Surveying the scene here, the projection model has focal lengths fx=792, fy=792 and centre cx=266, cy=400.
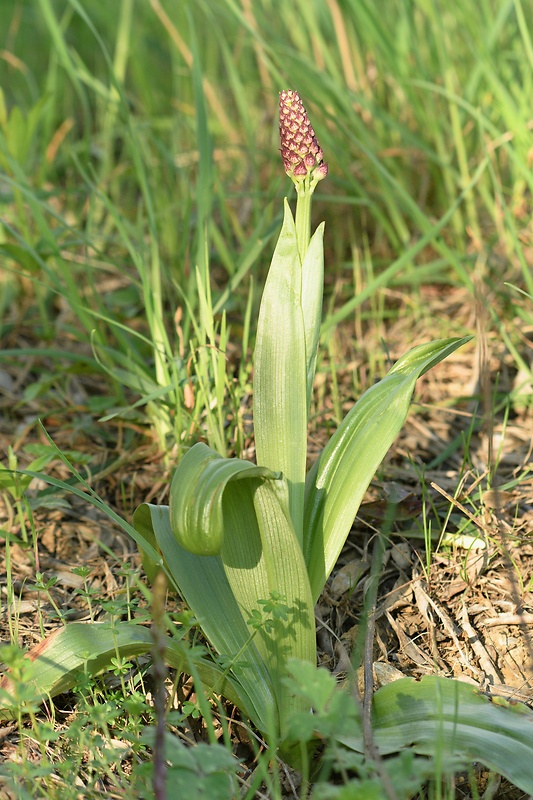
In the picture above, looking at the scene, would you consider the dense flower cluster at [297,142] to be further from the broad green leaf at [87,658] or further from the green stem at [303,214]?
the broad green leaf at [87,658]

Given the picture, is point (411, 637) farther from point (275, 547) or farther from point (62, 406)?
point (62, 406)

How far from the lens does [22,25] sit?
4488 millimetres

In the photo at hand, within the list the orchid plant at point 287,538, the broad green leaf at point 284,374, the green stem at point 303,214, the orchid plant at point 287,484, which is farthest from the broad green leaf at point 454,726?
the green stem at point 303,214

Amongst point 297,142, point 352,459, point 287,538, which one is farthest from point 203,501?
point 297,142

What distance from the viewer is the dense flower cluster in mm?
1214

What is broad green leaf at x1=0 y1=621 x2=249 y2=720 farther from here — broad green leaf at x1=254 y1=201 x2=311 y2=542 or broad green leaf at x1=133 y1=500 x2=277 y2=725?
broad green leaf at x1=254 y1=201 x2=311 y2=542

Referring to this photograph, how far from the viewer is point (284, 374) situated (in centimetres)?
131

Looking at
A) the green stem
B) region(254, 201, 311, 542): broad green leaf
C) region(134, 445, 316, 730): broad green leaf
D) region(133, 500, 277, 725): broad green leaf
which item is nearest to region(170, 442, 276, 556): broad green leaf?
region(134, 445, 316, 730): broad green leaf

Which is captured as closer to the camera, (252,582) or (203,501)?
(203,501)

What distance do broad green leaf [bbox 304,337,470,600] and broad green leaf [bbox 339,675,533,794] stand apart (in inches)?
8.9

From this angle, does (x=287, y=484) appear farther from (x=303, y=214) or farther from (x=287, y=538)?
(x=303, y=214)

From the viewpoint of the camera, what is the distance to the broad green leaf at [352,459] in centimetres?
132

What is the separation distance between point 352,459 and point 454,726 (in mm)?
447

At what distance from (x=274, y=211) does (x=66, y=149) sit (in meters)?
1.03
